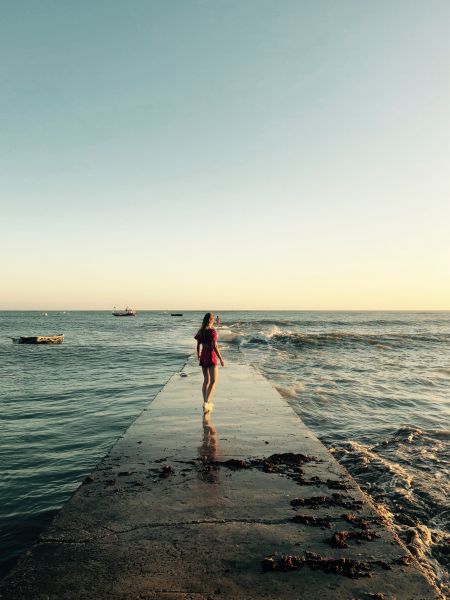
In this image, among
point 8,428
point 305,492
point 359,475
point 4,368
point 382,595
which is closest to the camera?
point 382,595

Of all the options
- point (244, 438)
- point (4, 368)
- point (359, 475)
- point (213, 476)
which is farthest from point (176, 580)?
point (4, 368)

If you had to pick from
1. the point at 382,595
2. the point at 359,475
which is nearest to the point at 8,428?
the point at 359,475

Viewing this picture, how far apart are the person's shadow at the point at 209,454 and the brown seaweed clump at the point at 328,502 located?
1037 mm

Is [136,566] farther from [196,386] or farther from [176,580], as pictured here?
[196,386]

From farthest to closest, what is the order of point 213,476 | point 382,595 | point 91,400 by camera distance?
point 91,400 < point 213,476 < point 382,595

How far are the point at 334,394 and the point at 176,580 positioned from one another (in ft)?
36.3

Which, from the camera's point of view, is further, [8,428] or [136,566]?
[8,428]

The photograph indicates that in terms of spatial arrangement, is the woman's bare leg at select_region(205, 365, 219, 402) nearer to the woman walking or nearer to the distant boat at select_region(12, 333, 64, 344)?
the woman walking

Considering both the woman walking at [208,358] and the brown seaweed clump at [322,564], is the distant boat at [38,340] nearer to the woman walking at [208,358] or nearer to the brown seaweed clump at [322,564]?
the woman walking at [208,358]

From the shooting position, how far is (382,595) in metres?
2.76

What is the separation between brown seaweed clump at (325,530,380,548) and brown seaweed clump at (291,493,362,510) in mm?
564

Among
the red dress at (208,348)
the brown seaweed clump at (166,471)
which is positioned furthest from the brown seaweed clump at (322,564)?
the red dress at (208,348)

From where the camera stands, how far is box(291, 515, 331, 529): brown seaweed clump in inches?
148

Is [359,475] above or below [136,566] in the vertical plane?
below
